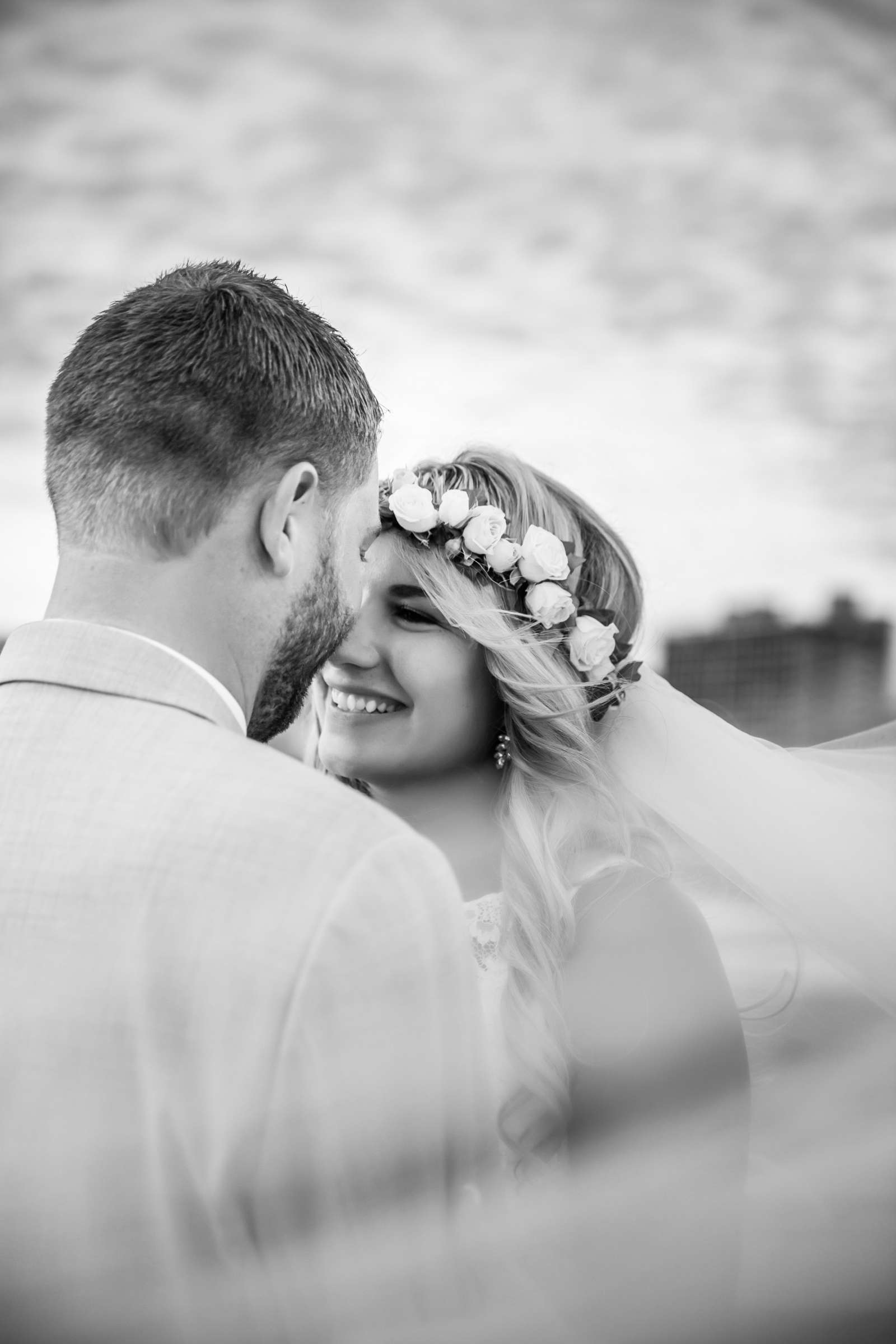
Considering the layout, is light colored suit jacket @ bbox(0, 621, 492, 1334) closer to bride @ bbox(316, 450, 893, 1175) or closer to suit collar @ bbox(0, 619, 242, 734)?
suit collar @ bbox(0, 619, 242, 734)

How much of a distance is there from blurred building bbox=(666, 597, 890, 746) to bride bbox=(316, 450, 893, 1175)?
1.27 feet

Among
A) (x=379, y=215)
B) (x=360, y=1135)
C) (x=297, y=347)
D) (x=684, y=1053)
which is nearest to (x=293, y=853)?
(x=360, y=1135)

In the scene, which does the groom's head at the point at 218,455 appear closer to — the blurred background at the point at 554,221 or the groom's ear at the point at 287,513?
the groom's ear at the point at 287,513

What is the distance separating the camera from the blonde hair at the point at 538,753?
2.74 m

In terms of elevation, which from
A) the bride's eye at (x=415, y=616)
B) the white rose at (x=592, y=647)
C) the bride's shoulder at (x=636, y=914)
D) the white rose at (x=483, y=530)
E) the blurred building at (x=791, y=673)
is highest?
the white rose at (x=483, y=530)

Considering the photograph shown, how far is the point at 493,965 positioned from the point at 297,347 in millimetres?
1913

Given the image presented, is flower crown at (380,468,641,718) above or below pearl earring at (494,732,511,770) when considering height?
above

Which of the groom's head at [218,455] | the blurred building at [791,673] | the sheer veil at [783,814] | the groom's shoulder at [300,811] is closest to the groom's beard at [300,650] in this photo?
the groom's head at [218,455]

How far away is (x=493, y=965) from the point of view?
9.79 feet

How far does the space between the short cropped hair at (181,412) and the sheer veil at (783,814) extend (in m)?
1.78

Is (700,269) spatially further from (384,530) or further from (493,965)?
(493,965)

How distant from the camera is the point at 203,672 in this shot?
1.52 metres

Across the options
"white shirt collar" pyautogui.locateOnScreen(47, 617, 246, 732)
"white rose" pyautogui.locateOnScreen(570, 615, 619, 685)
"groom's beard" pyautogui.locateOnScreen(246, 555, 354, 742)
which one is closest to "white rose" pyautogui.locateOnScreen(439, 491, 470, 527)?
"white rose" pyautogui.locateOnScreen(570, 615, 619, 685)

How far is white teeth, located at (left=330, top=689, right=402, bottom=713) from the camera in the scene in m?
→ 3.14
